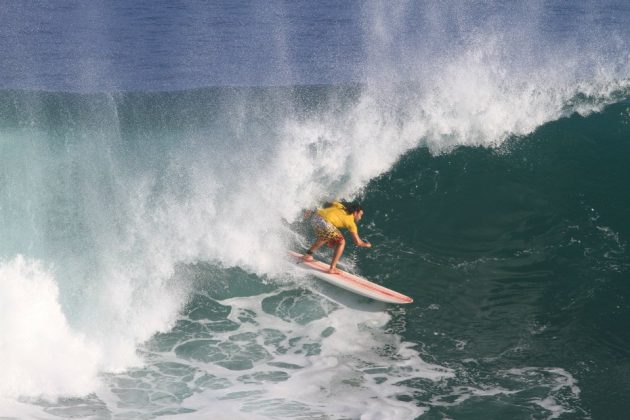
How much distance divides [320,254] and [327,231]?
2.94 ft

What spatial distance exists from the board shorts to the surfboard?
0.43 metres

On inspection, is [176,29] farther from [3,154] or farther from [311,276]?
[311,276]

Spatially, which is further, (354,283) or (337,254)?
(337,254)

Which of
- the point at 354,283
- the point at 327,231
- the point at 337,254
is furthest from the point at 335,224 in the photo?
the point at 354,283

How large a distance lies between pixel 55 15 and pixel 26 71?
6.66m

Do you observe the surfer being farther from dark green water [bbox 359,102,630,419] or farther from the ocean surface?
dark green water [bbox 359,102,630,419]

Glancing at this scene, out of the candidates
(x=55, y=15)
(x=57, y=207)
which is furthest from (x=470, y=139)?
(x=55, y=15)

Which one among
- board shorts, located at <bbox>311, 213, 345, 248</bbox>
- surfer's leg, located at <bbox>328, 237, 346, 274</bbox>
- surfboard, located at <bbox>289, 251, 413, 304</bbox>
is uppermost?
board shorts, located at <bbox>311, 213, 345, 248</bbox>

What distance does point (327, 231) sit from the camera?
13.2 meters

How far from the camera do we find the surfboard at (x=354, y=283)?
12.8 meters

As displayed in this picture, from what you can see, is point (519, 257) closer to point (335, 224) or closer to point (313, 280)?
point (335, 224)

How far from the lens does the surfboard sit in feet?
42.0

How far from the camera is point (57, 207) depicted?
1532 centimetres

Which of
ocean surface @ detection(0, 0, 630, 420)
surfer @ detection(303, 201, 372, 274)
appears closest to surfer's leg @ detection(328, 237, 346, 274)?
surfer @ detection(303, 201, 372, 274)
